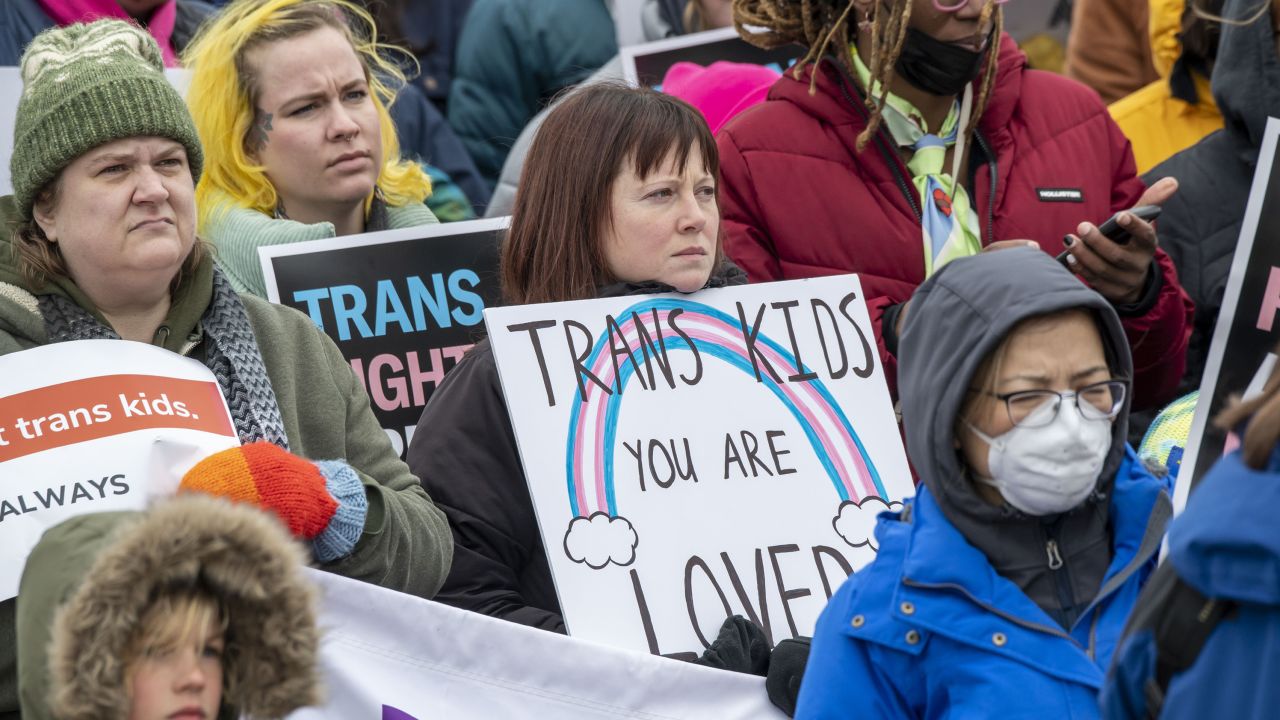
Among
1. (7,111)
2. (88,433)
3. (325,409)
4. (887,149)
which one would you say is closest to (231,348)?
(325,409)

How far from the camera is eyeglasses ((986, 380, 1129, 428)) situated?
2969 millimetres

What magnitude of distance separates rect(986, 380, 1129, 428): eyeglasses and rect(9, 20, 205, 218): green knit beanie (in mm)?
1741

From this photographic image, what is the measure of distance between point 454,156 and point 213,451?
320 cm

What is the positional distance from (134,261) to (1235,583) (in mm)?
2206

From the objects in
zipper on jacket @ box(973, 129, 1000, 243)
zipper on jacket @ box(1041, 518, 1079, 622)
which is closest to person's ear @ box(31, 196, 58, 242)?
zipper on jacket @ box(1041, 518, 1079, 622)

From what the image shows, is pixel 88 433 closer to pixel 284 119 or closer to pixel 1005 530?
pixel 1005 530

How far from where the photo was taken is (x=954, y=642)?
9.71ft

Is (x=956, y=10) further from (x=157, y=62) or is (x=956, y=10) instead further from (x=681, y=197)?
(x=157, y=62)

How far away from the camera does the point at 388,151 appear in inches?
217

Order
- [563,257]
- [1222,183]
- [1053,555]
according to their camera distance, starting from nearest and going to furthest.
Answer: [1053,555]
[563,257]
[1222,183]

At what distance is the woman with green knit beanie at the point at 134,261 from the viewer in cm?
346

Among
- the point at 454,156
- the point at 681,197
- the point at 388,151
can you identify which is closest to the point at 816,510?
the point at 681,197

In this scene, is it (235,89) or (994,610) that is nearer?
(994,610)

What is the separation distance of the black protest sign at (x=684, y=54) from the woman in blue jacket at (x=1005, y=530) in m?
3.47
